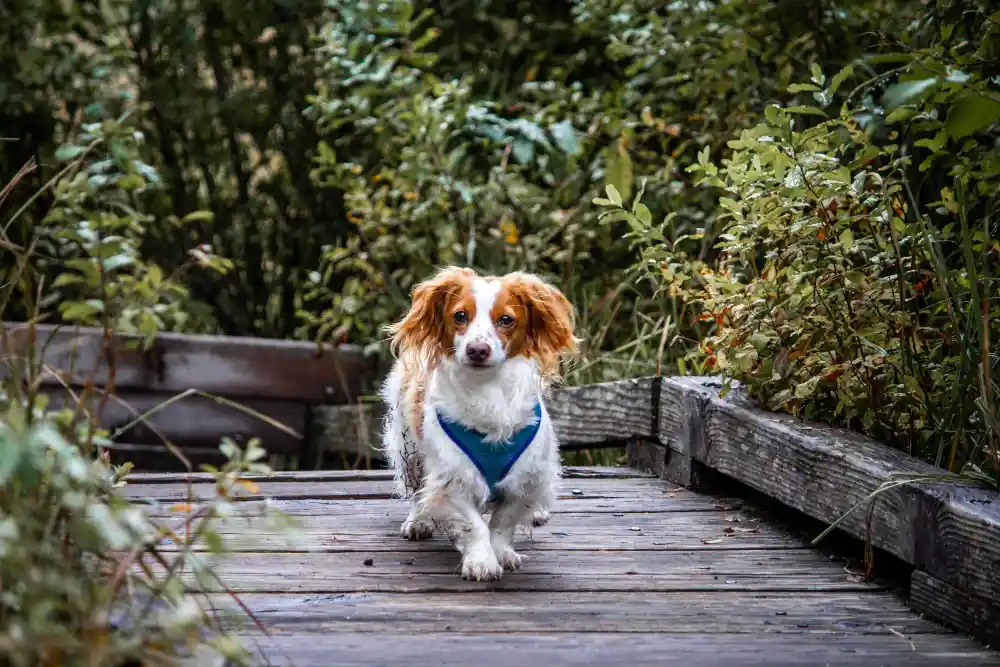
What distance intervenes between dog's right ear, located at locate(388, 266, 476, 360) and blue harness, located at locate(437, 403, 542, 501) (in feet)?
0.74

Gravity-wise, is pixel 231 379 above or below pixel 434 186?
below

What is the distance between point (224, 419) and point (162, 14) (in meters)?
2.06

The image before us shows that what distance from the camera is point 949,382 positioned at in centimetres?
307

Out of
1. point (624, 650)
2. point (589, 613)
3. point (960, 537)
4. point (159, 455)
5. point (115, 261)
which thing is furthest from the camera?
point (159, 455)

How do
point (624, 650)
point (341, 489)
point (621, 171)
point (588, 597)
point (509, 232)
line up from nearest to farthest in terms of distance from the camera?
point (624, 650)
point (588, 597)
point (341, 489)
point (621, 171)
point (509, 232)

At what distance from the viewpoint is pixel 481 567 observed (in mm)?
2945

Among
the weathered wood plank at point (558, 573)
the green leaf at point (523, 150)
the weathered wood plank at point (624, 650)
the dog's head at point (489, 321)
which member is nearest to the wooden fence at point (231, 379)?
the green leaf at point (523, 150)

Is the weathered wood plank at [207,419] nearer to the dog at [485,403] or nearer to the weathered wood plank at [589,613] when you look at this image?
the dog at [485,403]

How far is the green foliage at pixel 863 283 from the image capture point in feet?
9.84

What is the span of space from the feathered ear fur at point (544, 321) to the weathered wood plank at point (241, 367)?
2.44 metres

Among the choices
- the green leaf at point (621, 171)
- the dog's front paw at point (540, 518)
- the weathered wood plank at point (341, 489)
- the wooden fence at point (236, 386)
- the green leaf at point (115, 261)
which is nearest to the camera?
the dog's front paw at point (540, 518)

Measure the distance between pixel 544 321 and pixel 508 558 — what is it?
0.64 meters

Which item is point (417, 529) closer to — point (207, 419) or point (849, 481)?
point (849, 481)

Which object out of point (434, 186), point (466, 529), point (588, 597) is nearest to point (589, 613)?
point (588, 597)
